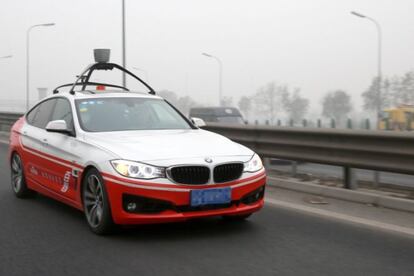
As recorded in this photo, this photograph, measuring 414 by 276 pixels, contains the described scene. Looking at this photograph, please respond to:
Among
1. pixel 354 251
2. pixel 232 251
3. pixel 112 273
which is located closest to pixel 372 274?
pixel 354 251

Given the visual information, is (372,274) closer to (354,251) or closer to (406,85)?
(354,251)

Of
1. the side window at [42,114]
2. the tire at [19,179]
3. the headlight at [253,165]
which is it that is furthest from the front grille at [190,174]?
the tire at [19,179]

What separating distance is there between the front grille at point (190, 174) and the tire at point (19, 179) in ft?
9.98

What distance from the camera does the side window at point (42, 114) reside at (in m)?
7.05

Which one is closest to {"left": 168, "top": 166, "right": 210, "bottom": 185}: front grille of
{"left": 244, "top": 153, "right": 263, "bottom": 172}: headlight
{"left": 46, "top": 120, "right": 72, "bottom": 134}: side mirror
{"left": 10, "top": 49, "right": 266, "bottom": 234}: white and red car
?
{"left": 10, "top": 49, "right": 266, "bottom": 234}: white and red car

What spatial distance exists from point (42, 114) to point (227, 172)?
10.2 ft

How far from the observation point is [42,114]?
285 inches

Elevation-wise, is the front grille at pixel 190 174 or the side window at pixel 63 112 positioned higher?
the side window at pixel 63 112

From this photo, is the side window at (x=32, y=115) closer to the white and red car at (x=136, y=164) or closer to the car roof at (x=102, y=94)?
the white and red car at (x=136, y=164)

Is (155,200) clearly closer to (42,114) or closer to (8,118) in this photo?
(42,114)

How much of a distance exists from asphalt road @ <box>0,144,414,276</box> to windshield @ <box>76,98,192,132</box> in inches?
41.6

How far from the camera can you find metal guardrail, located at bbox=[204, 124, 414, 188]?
656cm

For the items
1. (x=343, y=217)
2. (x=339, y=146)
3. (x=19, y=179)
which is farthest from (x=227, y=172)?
(x=19, y=179)

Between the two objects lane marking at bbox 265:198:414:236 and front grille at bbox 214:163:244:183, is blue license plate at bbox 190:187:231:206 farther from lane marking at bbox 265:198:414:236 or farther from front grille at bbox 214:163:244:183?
lane marking at bbox 265:198:414:236
